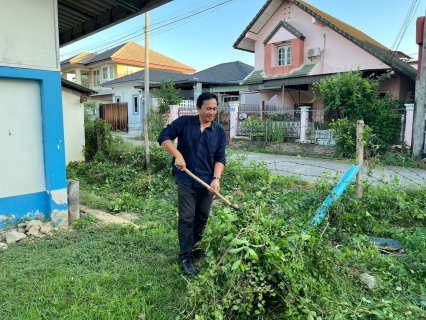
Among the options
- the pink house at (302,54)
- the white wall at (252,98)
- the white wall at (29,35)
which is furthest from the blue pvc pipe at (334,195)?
the white wall at (252,98)

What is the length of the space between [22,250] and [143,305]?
72.6 inches

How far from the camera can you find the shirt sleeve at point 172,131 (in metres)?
2.91

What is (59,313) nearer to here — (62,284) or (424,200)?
(62,284)

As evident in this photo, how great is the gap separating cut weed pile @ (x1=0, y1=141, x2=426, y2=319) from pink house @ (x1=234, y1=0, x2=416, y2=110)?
11560 millimetres

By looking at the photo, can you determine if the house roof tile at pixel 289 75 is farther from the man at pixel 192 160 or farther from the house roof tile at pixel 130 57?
the house roof tile at pixel 130 57

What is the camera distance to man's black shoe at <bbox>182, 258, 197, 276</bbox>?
9.36 feet

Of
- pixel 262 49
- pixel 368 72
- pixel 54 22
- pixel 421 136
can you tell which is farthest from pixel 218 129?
pixel 262 49

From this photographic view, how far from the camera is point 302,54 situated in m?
16.8

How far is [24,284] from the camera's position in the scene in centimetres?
269

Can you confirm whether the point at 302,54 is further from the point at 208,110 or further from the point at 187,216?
the point at 187,216

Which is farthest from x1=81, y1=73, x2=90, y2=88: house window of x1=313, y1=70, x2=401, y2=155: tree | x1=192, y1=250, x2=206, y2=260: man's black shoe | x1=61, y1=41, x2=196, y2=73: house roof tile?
x1=192, y1=250, x2=206, y2=260: man's black shoe

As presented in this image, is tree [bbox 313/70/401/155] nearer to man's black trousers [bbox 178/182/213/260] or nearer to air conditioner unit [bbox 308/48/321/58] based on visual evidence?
air conditioner unit [bbox 308/48/321/58]

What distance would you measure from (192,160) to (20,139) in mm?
2454

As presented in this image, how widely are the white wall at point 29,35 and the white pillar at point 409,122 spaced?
9.43 metres
